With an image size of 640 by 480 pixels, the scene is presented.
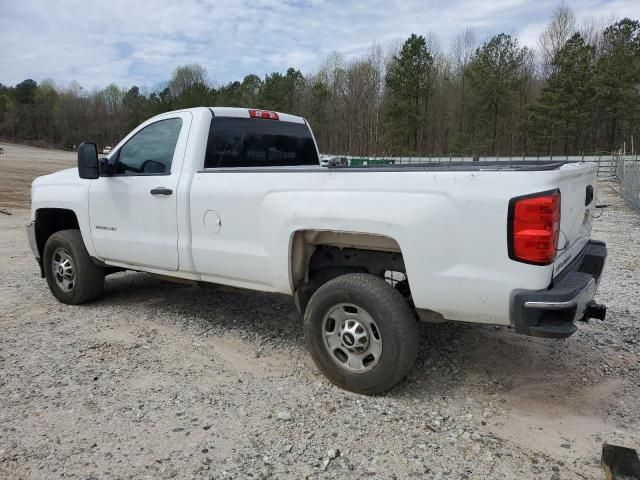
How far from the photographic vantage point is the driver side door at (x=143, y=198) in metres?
4.50

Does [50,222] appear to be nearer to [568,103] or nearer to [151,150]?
[151,150]

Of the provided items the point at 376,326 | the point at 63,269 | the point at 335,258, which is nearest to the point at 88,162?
the point at 63,269

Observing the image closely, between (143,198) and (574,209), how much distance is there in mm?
3478

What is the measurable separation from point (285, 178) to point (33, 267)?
18.7ft

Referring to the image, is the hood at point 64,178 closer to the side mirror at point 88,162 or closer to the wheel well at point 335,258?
the side mirror at point 88,162

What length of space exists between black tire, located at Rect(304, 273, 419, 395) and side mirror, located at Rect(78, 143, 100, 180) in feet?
8.41

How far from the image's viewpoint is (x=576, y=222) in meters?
3.48

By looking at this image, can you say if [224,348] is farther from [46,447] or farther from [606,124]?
[606,124]

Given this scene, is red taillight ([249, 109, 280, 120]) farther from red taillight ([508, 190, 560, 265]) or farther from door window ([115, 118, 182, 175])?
red taillight ([508, 190, 560, 265])

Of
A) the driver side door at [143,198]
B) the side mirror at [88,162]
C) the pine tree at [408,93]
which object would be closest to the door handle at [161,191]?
the driver side door at [143,198]

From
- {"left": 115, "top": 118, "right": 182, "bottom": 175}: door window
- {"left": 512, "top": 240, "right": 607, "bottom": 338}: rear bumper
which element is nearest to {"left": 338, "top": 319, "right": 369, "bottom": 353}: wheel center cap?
{"left": 512, "top": 240, "right": 607, "bottom": 338}: rear bumper

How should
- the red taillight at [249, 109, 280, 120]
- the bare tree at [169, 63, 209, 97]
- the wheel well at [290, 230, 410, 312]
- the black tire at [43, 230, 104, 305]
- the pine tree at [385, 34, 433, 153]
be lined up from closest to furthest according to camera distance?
the wheel well at [290, 230, 410, 312], the red taillight at [249, 109, 280, 120], the black tire at [43, 230, 104, 305], the pine tree at [385, 34, 433, 153], the bare tree at [169, 63, 209, 97]

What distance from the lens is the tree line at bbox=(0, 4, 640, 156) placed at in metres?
48.7

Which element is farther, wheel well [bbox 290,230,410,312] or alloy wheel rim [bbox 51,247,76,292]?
alloy wheel rim [bbox 51,247,76,292]
